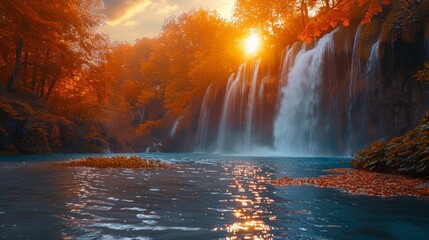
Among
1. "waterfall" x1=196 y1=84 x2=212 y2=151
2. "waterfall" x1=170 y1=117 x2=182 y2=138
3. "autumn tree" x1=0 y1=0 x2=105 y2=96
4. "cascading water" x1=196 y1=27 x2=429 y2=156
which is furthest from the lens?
"waterfall" x1=170 y1=117 x2=182 y2=138

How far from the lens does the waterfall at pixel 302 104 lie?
69.1 ft

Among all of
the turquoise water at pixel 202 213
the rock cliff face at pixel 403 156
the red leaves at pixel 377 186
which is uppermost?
the rock cliff face at pixel 403 156

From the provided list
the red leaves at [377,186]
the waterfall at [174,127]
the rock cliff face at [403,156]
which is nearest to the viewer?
the red leaves at [377,186]

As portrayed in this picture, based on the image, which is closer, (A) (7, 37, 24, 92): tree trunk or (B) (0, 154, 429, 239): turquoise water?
(B) (0, 154, 429, 239): turquoise water

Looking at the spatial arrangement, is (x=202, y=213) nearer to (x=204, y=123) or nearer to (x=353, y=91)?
(x=353, y=91)

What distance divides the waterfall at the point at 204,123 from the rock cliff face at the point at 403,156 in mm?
22313

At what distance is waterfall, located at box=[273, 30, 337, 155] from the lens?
829 inches

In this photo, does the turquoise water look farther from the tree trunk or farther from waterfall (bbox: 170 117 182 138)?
waterfall (bbox: 170 117 182 138)

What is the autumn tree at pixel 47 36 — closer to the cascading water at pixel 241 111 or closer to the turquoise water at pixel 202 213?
the cascading water at pixel 241 111

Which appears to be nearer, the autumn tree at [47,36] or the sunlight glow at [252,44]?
the autumn tree at [47,36]

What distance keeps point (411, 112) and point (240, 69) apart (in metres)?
15.6

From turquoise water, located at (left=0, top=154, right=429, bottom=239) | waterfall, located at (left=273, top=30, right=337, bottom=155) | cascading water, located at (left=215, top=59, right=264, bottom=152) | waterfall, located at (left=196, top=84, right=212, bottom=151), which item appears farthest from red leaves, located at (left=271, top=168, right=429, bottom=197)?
waterfall, located at (left=196, top=84, right=212, bottom=151)

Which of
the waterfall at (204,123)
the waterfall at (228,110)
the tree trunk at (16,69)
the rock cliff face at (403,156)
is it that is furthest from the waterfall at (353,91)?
the tree trunk at (16,69)

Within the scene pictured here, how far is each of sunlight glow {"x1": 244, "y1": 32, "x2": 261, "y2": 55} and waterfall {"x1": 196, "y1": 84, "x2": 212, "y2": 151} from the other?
10.1m
